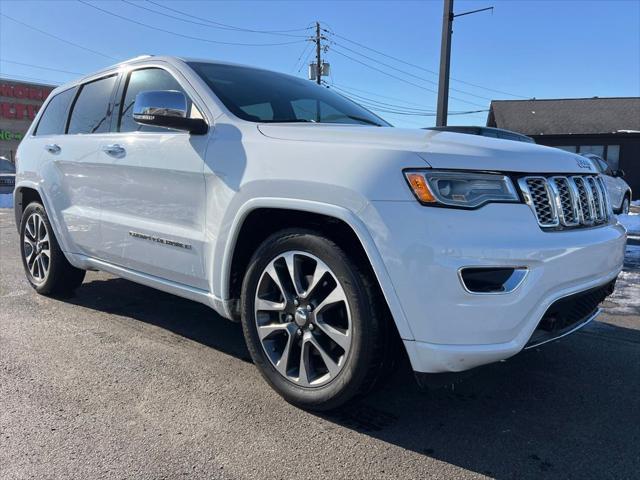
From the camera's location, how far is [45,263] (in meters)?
4.85

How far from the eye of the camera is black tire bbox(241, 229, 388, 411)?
2.43 m

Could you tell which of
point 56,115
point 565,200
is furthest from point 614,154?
point 565,200

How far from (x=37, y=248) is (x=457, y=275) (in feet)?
13.6

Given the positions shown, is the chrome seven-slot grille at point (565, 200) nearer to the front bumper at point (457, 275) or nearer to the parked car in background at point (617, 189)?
the front bumper at point (457, 275)

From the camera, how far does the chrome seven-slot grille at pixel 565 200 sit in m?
2.40

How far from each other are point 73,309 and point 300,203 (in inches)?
115

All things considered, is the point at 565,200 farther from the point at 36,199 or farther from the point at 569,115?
the point at 569,115

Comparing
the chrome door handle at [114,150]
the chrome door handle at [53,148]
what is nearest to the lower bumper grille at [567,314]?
the chrome door handle at [114,150]

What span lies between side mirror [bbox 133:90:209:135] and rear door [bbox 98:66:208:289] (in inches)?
3.4

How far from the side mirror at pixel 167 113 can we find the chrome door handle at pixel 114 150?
0.61 meters

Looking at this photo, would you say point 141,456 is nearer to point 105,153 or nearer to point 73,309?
point 105,153

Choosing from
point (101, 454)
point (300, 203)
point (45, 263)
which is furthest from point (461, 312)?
point (45, 263)

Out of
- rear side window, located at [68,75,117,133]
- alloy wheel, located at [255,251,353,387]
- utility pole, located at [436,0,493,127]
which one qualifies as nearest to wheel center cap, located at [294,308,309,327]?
alloy wheel, located at [255,251,353,387]

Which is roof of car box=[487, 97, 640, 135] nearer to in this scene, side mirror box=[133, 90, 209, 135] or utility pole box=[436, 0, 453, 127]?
utility pole box=[436, 0, 453, 127]
